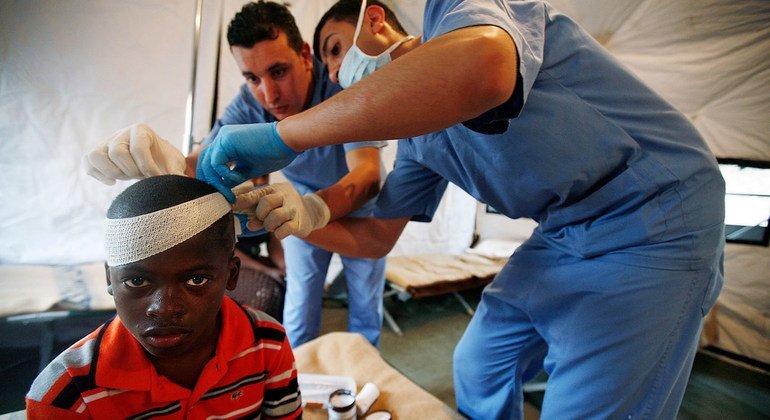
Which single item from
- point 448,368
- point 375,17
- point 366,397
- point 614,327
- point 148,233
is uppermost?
point 375,17

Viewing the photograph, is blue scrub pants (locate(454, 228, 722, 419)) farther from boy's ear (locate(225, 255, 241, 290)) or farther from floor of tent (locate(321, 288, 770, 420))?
floor of tent (locate(321, 288, 770, 420))

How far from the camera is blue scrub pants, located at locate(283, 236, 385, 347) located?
1.84 meters

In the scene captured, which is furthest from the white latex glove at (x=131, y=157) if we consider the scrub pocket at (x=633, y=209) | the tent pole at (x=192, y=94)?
the tent pole at (x=192, y=94)

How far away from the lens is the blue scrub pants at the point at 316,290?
1.84 metres

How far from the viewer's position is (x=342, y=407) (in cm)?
97

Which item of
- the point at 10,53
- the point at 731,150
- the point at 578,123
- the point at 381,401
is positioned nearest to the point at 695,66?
the point at 731,150

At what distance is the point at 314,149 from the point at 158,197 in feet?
3.55

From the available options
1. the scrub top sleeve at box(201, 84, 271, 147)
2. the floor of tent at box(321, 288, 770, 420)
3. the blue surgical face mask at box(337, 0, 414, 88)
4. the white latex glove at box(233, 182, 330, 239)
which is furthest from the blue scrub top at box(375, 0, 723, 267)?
the floor of tent at box(321, 288, 770, 420)

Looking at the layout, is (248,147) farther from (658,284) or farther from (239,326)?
(658,284)

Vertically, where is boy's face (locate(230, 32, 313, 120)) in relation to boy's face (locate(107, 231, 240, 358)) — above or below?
above

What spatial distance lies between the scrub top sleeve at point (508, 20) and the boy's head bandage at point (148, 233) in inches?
19.9

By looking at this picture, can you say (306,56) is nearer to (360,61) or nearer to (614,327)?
(360,61)

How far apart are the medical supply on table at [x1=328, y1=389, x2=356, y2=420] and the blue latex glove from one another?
61cm

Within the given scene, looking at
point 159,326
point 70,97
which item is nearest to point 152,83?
point 70,97
